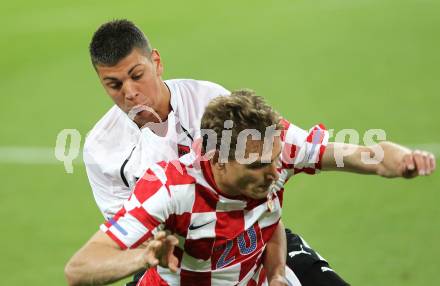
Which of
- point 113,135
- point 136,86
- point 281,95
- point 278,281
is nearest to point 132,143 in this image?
point 113,135

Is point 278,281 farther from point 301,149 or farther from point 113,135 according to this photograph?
point 113,135

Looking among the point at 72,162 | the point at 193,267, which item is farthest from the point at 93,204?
the point at 193,267

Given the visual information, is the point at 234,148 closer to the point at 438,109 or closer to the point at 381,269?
the point at 381,269

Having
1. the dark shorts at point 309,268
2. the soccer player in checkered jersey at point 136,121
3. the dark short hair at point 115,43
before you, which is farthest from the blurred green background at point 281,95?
the dark short hair at point 115,43

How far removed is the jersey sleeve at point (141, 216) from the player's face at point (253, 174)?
0.26 metres

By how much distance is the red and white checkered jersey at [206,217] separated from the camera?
3527 millimetres

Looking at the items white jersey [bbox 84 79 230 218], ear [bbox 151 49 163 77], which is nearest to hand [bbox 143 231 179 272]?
white jersey [bbox 84 79 230 218]

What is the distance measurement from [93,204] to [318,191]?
1.86 m

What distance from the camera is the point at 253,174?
3.55 metres

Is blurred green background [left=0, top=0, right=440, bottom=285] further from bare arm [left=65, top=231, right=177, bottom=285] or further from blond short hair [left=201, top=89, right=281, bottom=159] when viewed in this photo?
bare arm [left=65, top=231, right=177, bottom=285]

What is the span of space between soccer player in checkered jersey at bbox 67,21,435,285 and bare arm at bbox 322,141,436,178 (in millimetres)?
819

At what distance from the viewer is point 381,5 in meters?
12.0

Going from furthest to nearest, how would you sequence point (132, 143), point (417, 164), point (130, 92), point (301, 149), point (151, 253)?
point (132, 143), point (130, 92), point (301, 149), point (417, 164), point (151, 253)

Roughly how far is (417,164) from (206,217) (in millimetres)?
896
